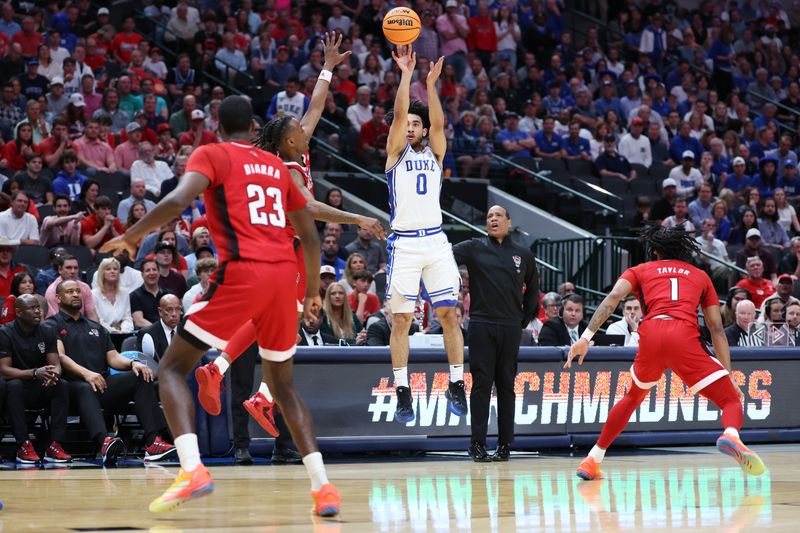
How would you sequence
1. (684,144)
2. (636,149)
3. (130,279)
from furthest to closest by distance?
1. (684,144)
2. (636,149)
3. (130,279)

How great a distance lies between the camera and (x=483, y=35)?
23.2 metres

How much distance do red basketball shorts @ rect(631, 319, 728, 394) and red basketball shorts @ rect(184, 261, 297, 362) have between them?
3609 millimetres

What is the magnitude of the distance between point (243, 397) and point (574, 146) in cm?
1172

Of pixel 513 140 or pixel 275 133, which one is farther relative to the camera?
pixel 513 140

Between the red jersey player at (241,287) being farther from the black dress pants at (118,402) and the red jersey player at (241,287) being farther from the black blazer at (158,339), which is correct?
the black blazer at (158,339)

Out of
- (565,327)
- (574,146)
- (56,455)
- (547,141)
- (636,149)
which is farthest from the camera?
(636,149)

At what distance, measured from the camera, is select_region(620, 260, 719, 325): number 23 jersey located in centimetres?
922

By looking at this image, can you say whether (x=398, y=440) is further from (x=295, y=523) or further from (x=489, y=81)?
(x=489, y=81)

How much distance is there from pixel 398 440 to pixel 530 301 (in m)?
1.87

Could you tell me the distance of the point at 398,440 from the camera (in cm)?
1152

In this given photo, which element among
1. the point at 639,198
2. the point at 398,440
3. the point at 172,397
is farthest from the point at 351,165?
the point at 172,397

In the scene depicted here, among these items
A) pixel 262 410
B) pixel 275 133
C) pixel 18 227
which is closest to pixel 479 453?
pixel 262 410

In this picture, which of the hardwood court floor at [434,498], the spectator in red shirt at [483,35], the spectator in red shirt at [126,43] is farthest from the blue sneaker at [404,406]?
the spectator in red shirt at [483,35]

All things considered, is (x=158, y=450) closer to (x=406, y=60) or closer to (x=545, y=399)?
(x=545, y=399)
